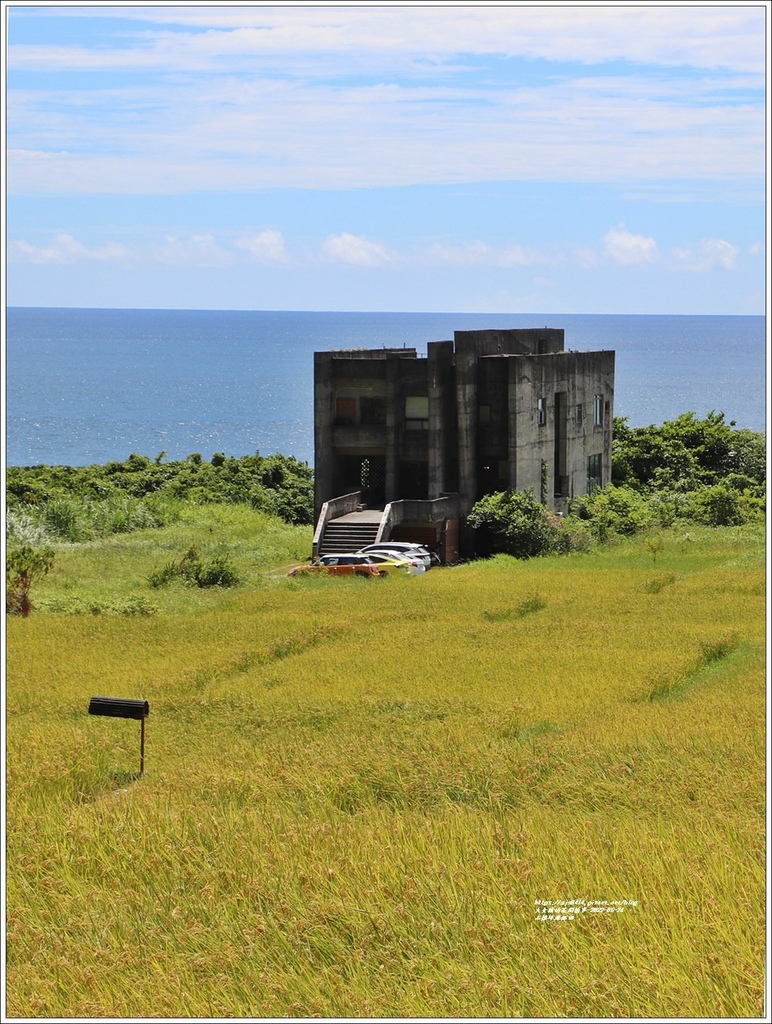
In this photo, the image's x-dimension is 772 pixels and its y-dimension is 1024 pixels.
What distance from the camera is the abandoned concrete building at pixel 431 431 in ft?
140

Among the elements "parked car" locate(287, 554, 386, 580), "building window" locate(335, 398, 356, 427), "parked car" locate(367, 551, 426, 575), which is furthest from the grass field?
"building window" locate(335, 398, 356, 427)

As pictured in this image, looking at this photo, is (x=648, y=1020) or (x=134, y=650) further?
(x=134, y=650)

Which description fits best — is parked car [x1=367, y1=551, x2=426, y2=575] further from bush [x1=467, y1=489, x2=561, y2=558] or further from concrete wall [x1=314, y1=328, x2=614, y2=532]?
concrete wall [x1=314, y1=328, x2=614, y2=532]

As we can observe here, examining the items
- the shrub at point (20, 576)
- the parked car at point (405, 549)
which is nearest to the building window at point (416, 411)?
the parked car at point (405, 549)

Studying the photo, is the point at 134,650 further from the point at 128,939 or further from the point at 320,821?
the point at 128,939

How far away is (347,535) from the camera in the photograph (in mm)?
40375

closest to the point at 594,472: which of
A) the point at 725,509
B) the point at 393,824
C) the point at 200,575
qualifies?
the point at 725,509

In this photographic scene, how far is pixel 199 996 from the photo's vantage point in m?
8.30

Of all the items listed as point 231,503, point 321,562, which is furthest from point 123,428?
point 321,562

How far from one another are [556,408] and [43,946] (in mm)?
40420

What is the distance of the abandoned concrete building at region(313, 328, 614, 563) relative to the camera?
140ft

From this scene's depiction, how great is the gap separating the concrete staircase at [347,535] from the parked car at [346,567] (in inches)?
114

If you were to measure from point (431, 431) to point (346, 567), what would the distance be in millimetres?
8403

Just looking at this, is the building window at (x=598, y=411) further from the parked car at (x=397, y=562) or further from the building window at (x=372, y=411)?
the parked car at (x=397, y=562)
